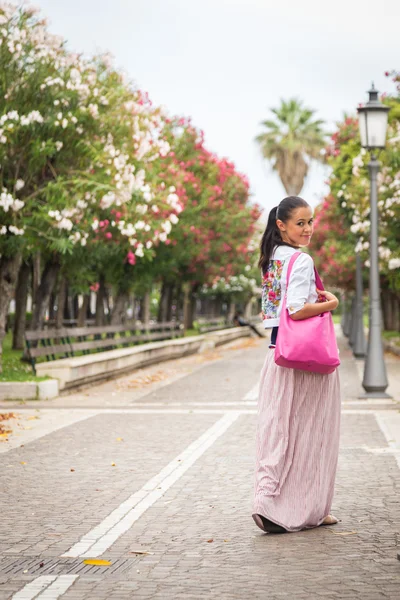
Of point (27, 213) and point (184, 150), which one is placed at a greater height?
point (184, 150)

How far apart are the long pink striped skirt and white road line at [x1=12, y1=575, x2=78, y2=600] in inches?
56.5

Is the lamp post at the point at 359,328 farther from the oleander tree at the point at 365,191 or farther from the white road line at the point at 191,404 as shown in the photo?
the white road line at the point at 191,404

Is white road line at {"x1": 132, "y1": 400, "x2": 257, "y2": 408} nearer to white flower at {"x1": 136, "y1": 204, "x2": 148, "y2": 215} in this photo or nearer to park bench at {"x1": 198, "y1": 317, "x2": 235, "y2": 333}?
white flower at {"x1": 136, "y1": 204, "x2": 148, "y2": 215}

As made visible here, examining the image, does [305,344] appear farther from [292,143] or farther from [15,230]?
[292,143]

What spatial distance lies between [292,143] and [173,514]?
2375 inches

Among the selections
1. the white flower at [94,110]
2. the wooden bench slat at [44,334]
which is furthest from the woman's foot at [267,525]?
the white flower at [94,110]

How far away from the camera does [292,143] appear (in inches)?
2623

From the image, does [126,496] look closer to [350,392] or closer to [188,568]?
[188,568]

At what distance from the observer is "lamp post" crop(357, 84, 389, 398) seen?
17.1m

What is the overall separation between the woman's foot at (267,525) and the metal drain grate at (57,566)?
2.63 ft

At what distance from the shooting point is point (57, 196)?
1867 centimetres

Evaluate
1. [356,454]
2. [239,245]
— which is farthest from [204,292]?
[356,454]

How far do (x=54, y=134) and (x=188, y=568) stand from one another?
14.1 meters

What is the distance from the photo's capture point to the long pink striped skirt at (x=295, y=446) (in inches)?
261
